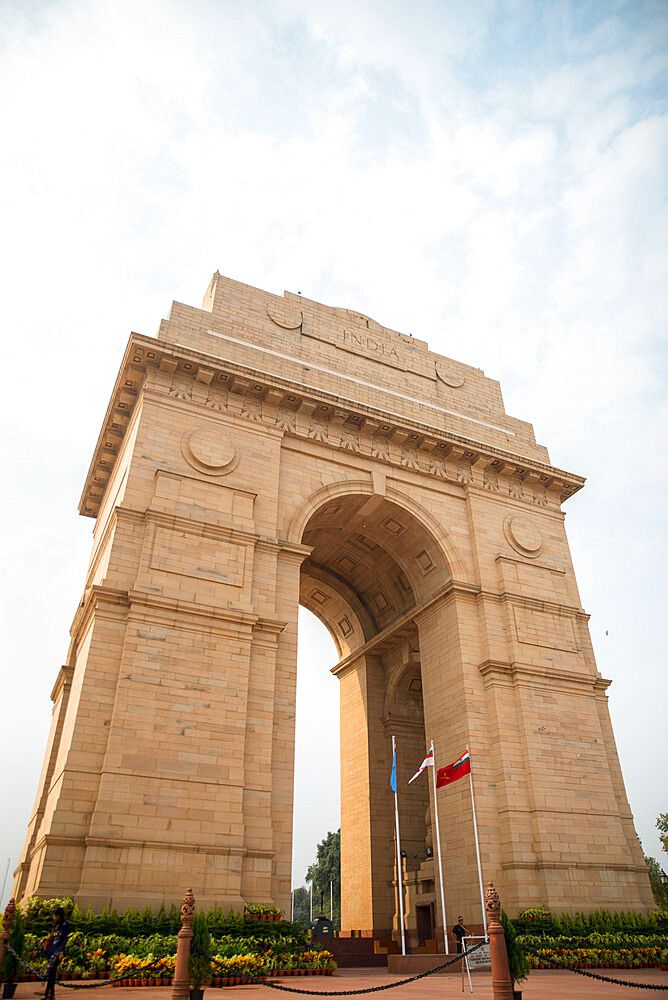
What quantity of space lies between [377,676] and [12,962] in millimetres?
19098

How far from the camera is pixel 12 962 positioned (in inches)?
398

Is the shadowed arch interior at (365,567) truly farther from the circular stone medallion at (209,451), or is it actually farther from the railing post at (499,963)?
the railing post at (499,963)

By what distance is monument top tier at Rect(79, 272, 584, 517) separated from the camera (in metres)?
22.0

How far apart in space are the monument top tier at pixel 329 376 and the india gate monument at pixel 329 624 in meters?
0.10

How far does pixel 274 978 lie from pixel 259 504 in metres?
11.6

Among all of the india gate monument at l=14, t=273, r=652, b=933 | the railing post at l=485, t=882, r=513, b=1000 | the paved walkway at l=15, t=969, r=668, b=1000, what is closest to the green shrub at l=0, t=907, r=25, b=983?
the paved walkway at l=15, t=969, r=668, b=1000

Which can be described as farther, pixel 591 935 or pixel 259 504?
pixel 259 504

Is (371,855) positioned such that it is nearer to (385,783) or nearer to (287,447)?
(385,783)

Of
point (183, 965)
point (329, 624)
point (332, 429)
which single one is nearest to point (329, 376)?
point (332, 429)

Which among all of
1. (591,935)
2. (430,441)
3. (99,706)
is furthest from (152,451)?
(591,935)

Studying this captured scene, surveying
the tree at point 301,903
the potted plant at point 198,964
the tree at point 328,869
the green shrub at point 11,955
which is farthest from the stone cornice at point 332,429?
the tree at point 301,903

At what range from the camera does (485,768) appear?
2028 centimetres

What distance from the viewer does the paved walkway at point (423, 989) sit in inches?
400

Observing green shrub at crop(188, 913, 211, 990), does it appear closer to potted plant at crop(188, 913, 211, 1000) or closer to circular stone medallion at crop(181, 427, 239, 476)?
potted plant at crop(188, 913, 211, 1000)
